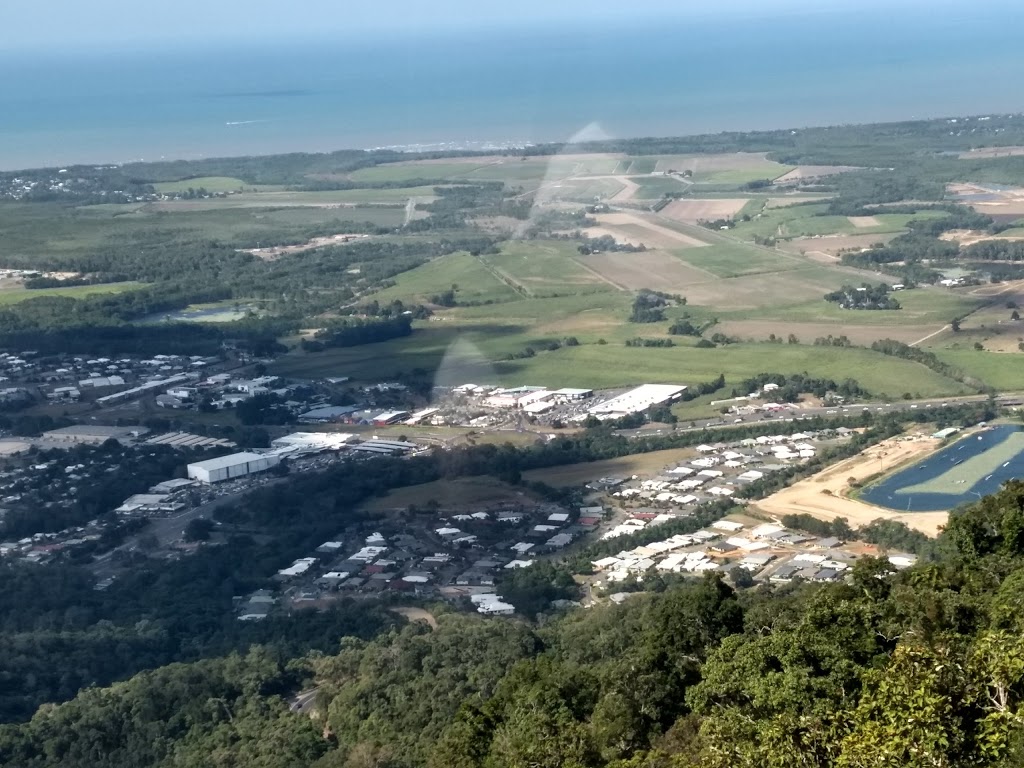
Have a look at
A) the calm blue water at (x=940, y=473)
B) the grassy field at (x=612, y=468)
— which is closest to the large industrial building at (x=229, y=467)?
the grassy field at (x=612, y=468)

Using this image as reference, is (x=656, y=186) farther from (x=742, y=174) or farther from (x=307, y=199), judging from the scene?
(x=307, y=199)

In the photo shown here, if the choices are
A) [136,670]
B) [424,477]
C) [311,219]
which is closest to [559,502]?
[424,477]

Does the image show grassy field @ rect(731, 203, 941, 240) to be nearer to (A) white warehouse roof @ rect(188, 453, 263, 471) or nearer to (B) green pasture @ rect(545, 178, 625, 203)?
(B) green pasture @ rect(545, 178, 625, 203)

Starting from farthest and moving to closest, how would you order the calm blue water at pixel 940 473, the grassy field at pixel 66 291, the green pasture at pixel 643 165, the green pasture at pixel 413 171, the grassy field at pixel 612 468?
the green pasture at pixel 413 171, the green pasture at pixel 643 165, the grassy field at pixel 66 291, the grassy field at pixel 612 468, the calm blue water at pixel 940 473

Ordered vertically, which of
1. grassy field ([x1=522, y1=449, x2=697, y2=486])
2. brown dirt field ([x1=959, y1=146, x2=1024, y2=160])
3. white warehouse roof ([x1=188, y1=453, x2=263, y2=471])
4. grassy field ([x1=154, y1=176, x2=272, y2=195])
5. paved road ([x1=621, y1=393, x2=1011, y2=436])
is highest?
grassy field ([x1=154, y1=176, x2=272, y2=195])

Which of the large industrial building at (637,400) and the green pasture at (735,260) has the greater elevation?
the green pasture at (735,260)

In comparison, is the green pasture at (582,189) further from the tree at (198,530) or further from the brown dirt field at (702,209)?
the tree at (198,530)

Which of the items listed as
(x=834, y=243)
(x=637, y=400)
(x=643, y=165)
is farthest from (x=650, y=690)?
(x=643, y=165)

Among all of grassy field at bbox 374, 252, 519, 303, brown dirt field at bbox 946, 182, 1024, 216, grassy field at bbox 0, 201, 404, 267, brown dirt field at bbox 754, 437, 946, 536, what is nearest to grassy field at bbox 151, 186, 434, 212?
grassy field at bbox 0, 201, 404, 267
